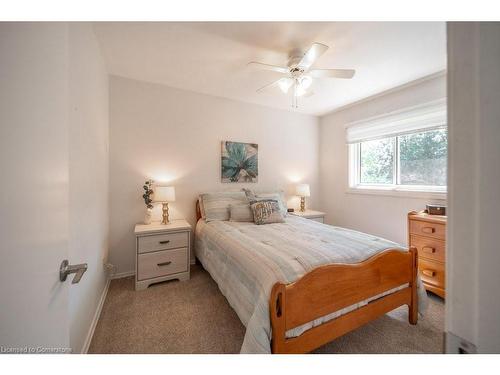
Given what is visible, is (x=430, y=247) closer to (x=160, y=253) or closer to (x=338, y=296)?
(x=338, y=296)

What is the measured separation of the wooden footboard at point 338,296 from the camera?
1.05 metres

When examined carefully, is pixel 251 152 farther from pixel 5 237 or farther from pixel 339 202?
pixel 5 237

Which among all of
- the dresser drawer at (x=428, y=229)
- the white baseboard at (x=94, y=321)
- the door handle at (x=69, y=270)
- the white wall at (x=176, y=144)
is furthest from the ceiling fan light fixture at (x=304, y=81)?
the white baseboard at (x=94, y=321)

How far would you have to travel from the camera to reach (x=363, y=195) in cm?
306

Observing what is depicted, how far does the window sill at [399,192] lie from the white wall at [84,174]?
341 cm

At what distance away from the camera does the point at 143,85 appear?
247 cm

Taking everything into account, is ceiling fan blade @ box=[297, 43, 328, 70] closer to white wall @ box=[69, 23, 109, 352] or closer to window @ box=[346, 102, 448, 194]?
white wall @ box=[69, 23, 109, 352]

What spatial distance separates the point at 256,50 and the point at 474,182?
2.00 m

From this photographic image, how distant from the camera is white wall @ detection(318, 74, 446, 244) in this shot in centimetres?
242

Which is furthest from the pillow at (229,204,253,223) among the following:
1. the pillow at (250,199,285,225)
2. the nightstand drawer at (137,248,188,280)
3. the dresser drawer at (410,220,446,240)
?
the dresser drawer at (410,220,446,240)

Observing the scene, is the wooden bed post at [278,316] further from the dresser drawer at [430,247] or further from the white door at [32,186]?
the dresser drawer at [430,247]

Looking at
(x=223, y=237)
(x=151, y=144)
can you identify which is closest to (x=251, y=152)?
(x=151, y=144)
